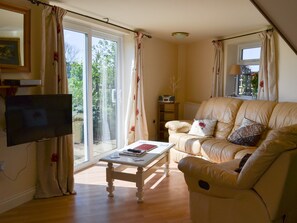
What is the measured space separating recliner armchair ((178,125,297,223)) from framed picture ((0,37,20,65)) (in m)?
1.94

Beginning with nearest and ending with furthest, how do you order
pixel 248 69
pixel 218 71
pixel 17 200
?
pixel 17 200
pixel 248 69
pixel 218 71

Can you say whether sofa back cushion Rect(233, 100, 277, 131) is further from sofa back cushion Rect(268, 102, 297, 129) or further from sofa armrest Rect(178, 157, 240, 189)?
sofa armrest Rect(178, 157, 240, 189)

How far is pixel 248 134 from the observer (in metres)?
3.62

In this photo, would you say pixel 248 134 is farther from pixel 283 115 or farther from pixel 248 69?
pixel 248 69

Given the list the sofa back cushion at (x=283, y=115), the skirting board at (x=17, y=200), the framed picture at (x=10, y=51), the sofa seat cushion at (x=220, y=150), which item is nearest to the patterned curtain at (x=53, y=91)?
the skirting board at (x=17, y=200)

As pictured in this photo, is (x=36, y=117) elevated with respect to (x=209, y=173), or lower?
elevated

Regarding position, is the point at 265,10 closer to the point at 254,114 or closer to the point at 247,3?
the point at 247,3

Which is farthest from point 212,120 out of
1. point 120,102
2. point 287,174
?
point 287,174

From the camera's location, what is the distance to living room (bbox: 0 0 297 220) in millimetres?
2732

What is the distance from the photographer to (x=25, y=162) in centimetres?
286

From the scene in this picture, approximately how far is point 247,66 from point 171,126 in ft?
6.20

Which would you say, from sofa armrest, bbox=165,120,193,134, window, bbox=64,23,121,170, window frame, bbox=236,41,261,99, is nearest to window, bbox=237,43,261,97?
window frame, bbox=236,41,261,99

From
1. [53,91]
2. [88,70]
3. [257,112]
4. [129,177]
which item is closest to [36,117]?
[53,91]

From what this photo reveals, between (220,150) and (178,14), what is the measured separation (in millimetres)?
1907
